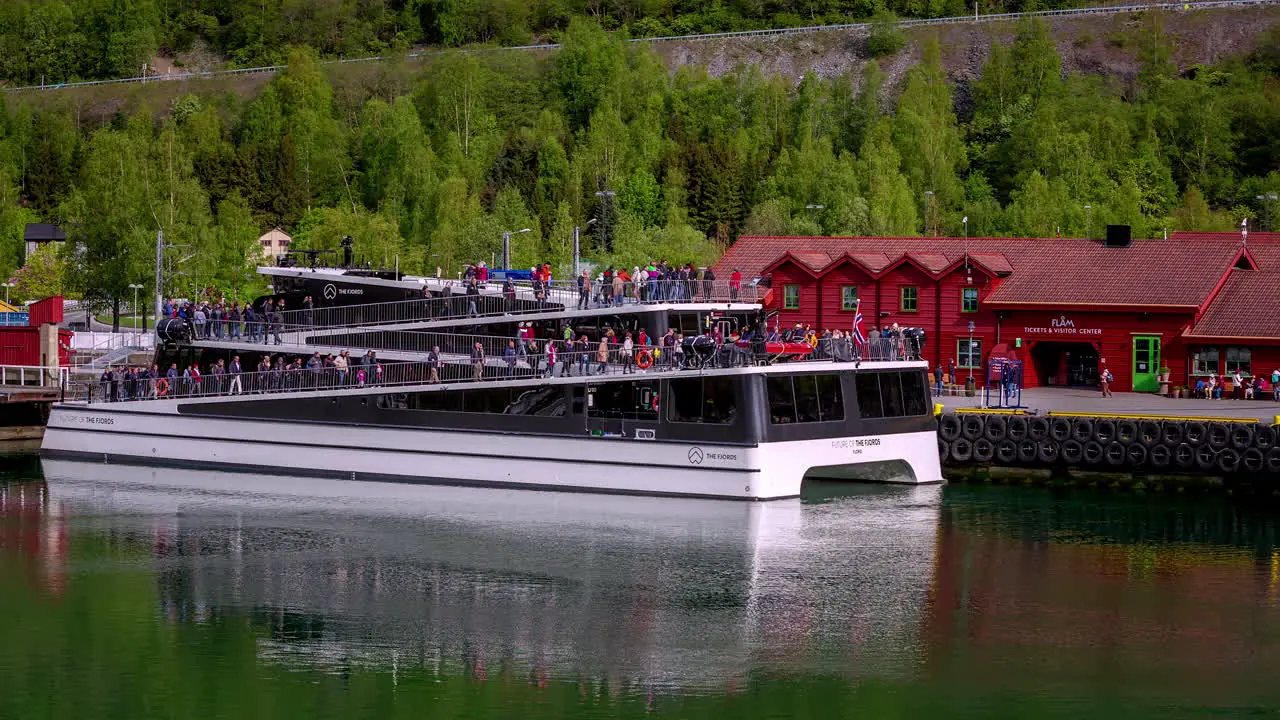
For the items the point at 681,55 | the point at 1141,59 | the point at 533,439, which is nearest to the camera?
the point at 533,439

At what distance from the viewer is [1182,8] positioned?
5910 inches

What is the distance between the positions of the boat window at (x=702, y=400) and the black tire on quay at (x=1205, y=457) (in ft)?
46.4

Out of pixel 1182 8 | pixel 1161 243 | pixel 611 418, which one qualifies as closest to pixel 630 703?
pixel 611 418

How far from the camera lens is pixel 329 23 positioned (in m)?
184

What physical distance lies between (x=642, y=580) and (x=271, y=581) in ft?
26.0

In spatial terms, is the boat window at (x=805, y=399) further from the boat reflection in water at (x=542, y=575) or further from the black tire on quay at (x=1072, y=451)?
the black tire on quay at (x=1072, y=451)

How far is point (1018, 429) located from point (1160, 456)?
4.25 metres

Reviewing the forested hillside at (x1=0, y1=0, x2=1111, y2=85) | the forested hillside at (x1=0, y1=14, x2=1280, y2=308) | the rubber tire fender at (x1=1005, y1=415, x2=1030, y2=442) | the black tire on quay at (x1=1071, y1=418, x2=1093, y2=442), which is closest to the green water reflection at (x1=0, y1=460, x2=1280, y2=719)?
the black tire on quay at (x1=1071, y1=418, x2=1093, y2=442)

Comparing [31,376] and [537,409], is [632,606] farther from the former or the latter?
[31,376]

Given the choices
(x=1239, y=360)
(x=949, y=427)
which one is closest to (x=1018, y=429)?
(x=949, y=427)

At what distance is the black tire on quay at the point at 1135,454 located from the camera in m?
48.9

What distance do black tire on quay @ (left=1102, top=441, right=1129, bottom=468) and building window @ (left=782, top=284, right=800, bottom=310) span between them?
2178cm

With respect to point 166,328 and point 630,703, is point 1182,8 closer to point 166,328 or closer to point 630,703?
point 166,328

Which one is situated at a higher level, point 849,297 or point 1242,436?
point 849,297
